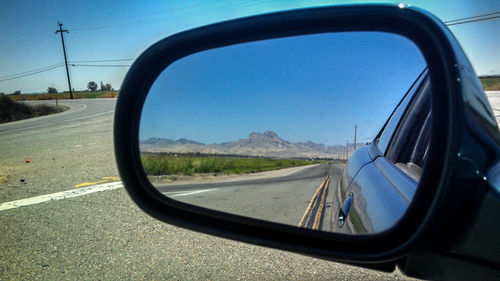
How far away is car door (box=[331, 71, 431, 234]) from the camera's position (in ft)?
4.49

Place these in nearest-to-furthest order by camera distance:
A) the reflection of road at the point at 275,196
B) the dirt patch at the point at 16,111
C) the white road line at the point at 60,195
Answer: the reflection of road at the point at 275,196
the white road line at the point at 60,195
the dirt patch at the point at 16,111

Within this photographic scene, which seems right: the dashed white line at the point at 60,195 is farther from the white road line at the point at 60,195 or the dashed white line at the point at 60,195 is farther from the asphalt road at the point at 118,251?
the asphalt road at the point at 118,251

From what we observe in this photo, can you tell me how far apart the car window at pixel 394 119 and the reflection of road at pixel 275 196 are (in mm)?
496

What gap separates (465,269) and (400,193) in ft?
1.48

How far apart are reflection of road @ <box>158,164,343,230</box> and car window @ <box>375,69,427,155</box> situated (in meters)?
0.50

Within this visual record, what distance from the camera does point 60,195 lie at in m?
5.75

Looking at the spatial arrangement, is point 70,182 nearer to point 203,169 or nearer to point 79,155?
point 79,155

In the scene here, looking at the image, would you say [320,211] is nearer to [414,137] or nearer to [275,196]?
[275,196]

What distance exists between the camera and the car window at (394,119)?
1.71 meters

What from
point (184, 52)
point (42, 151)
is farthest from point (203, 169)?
point (42, 151)

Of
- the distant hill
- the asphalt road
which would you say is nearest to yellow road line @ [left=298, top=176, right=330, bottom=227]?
the distant hill

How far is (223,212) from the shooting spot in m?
1.65

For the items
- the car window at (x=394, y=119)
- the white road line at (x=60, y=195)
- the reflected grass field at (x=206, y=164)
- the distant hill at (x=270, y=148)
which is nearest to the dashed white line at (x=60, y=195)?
the white road line at (x=60, y=195)

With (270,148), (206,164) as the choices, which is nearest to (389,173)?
(270,148)
